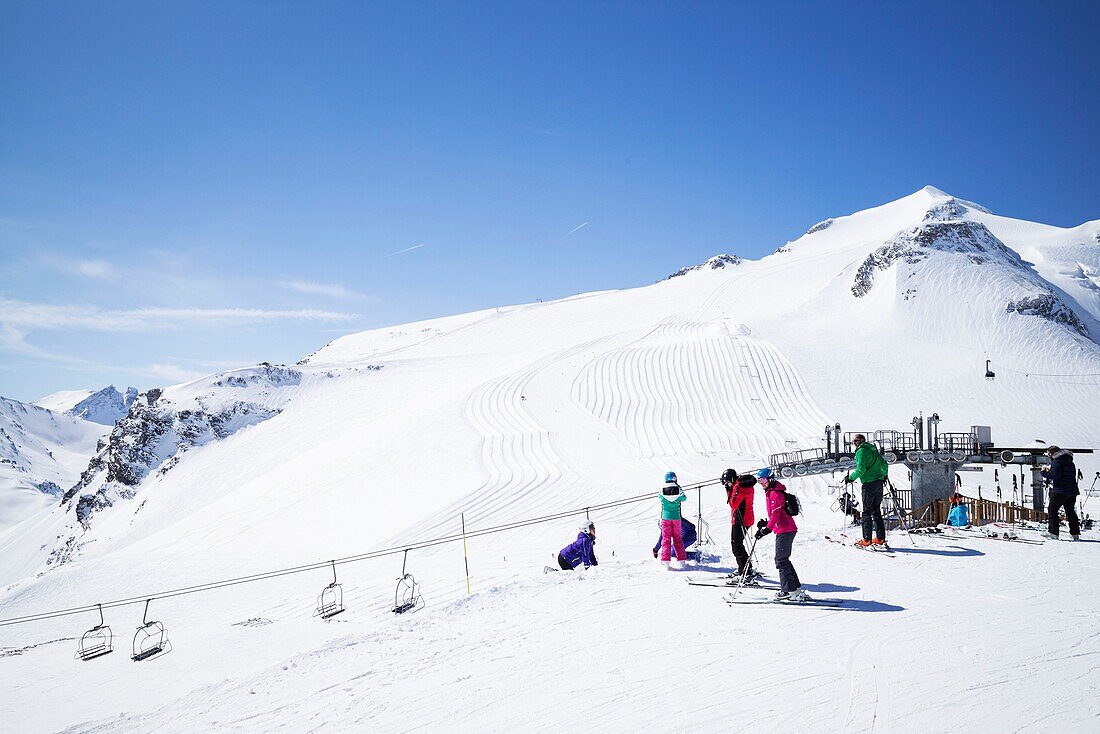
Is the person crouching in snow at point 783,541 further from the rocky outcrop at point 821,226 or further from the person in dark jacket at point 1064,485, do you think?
the rocky outcrop at point 821,226

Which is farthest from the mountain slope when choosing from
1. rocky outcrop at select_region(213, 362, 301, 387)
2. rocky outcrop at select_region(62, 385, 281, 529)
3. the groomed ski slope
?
the groomed ski slope

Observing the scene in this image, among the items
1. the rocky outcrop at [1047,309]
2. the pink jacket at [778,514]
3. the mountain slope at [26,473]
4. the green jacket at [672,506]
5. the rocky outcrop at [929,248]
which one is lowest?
the mountain slope at [26,473]

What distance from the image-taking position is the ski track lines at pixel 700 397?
2720 centimetres

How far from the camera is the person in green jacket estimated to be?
342 inches

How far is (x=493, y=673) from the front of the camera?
531 cm

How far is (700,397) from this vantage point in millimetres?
32219

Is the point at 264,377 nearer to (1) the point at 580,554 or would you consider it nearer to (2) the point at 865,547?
(1) the point at 580,554

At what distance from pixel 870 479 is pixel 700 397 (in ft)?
77.8

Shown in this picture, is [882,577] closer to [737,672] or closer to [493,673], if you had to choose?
[737,672]

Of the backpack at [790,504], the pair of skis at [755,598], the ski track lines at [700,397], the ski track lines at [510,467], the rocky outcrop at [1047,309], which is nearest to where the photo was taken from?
the backpack at [790,504]

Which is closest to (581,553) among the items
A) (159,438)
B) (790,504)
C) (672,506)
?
(672,506)

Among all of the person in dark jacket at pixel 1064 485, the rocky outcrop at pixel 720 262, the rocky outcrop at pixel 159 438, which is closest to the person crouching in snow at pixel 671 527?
the person in dark jacket at pixel 1064 485

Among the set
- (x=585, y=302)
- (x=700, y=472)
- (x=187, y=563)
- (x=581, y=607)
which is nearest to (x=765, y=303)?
(x=585, y=302)

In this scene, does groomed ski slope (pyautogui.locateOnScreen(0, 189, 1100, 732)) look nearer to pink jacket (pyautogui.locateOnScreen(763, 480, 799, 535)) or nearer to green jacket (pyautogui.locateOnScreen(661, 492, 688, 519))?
green jacket (pyautogui.locateOnScreen(661, 492, 688, 519))
